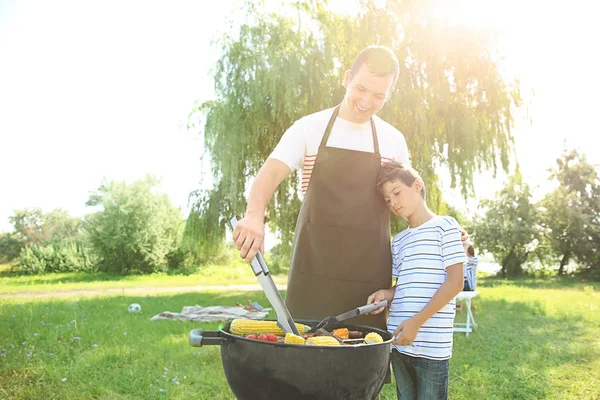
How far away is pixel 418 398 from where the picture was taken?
2117 millimetres

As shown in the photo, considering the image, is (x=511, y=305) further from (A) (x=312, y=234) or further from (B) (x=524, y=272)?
(B) (x=524, y=272)

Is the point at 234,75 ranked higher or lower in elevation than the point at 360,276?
higher

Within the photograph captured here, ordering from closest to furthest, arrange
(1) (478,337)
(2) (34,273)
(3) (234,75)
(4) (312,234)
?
1. (4) (312,234)
2. (1) (478,337)
3. (3) (234,75)
4. (2) (34,273)

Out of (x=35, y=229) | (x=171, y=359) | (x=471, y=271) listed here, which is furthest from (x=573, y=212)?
(x=35, y=229)

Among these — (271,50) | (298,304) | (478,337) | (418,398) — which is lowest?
(478,337)

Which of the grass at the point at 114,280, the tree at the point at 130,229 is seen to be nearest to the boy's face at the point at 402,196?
the grass at the point at 114,280

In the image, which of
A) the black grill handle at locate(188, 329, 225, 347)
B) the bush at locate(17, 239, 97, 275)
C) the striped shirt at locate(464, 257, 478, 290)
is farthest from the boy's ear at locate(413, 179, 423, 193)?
the bush at locate(17, 239, 97, 275)

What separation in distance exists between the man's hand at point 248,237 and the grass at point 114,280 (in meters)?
12.8

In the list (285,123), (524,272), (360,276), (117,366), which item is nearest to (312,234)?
(360,276)

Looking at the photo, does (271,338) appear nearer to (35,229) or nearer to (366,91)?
(366,91)

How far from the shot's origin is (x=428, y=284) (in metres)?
2.08

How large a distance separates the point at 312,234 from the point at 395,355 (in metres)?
0.65

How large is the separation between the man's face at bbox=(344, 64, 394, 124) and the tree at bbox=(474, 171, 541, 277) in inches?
753

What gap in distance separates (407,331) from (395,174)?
61 centimetres
